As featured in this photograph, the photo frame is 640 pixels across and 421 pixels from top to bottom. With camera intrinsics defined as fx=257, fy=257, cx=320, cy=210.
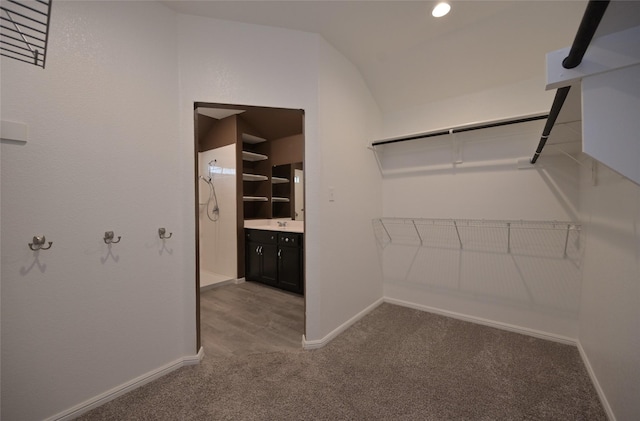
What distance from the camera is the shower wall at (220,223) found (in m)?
3.86

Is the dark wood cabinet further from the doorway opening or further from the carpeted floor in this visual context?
the carpeted floor

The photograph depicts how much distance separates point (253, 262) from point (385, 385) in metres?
2.60

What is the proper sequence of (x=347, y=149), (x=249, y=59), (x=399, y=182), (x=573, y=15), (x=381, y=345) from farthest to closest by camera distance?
(x=399, y=182), (x=347, y=149), (x=381, y=345), (x=249, y=59), (x=573, y=15)

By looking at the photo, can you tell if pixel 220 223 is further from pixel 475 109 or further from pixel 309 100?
pixel 475 109

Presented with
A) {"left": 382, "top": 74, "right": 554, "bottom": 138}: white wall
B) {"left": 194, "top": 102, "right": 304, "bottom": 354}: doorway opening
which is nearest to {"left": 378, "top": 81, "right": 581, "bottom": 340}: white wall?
{"left": 382, "top": 74, "right": 554, "bottom": 138}: white wall

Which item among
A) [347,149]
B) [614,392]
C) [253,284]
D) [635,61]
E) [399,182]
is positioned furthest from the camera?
[253,284]

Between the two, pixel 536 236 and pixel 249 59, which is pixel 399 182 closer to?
pixel 536 236

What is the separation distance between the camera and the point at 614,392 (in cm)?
133

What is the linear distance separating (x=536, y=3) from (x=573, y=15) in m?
0.26

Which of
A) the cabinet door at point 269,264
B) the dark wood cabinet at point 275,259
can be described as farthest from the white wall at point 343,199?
the cabinet door at point 269,264

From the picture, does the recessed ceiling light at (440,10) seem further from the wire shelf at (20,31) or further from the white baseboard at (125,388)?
the white baseboard at (125,388)

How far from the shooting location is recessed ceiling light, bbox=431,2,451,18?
1.78 m

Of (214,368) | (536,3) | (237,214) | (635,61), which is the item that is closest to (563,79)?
(635,61)

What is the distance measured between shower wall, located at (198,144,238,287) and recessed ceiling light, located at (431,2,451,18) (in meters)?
2.92
